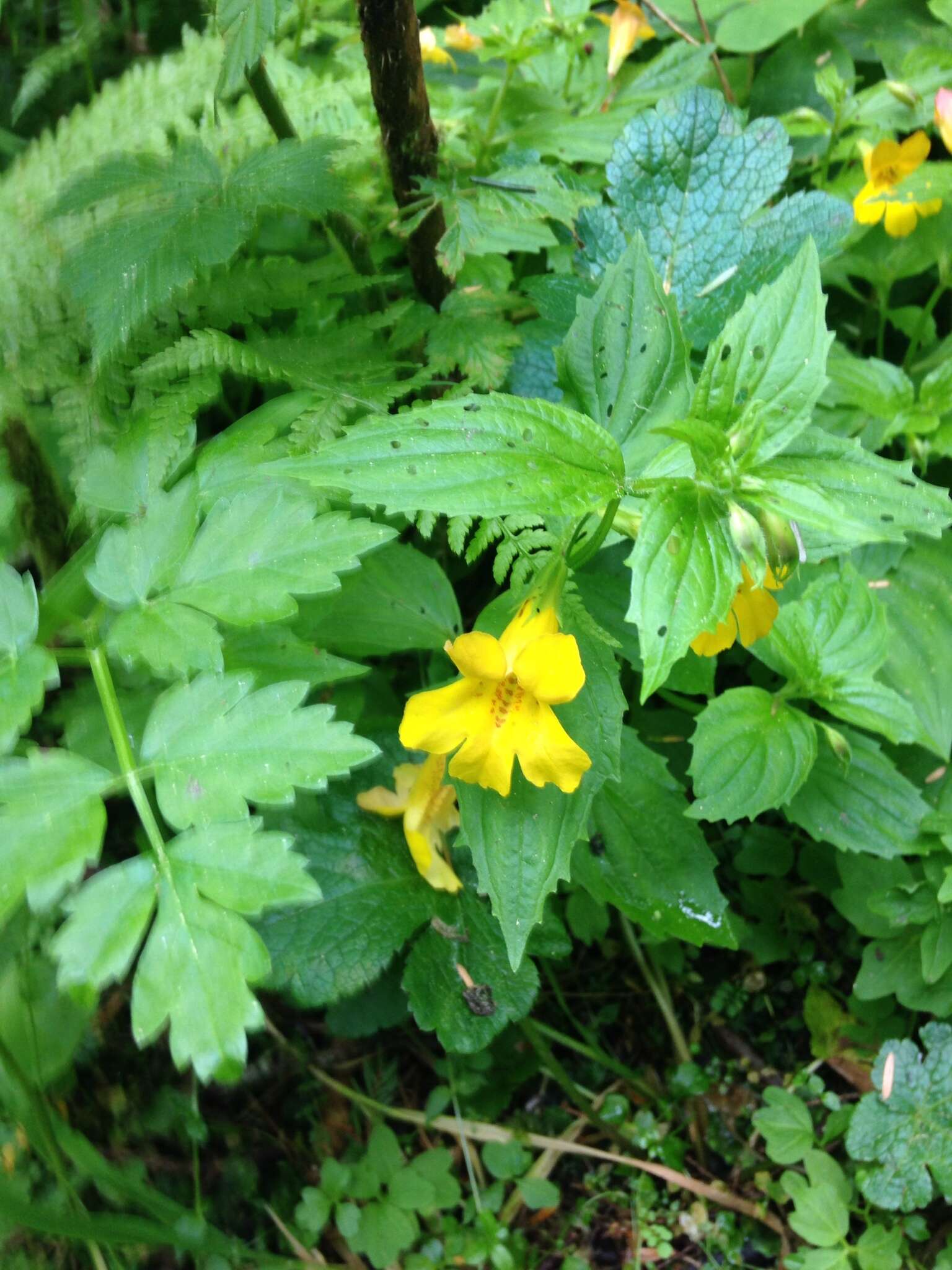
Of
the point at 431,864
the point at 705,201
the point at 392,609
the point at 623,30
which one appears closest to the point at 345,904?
the point at 431,864

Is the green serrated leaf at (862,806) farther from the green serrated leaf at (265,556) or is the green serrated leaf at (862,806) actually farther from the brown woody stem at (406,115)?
the brown woody stem at (406,115)

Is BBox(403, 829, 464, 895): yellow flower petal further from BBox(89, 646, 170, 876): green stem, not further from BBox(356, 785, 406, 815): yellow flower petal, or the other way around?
BBox(89, 646, 170, 876): green stem

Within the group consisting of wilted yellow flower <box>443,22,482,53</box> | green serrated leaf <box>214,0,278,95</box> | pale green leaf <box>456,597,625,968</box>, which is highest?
green serrated leaf <box>214,0,278,95</box>

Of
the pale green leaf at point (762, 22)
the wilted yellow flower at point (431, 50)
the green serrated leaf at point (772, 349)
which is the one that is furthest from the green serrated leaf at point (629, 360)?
the pale green leaf at point (762, 22)

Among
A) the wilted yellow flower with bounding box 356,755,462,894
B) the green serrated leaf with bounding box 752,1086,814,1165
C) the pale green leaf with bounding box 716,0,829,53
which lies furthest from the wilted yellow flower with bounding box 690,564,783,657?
the pale green leaf with bounding box 716,0,829,53

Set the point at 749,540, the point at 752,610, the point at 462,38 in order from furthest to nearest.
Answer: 1. the point at 462,38
2. the point at 752,610
3. the point at 749,540

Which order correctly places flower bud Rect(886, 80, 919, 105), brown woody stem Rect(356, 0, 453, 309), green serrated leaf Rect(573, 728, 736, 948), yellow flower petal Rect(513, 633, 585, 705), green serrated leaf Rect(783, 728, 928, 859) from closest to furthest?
yellow flower petal Rect(513, 633, 585, 705), brown woody stem Rect(356, 0, 453, 309), green serrated leaf Rect(573, 728, 736, 948), green serrated leaf Rect(783, 728, 928, 859), flower bud Rect(886, 80, 919, 105)

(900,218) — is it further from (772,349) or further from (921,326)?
(772,349)
